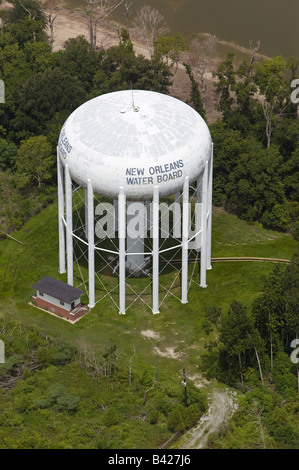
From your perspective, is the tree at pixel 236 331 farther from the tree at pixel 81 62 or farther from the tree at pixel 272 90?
the tree at pixel 81 62

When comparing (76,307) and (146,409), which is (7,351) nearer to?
(76,307)

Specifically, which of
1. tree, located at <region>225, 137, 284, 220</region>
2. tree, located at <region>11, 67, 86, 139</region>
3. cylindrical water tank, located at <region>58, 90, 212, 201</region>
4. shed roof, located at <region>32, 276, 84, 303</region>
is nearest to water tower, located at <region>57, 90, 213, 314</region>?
cylindrical water tank, located at <region>58, 90, 212, 201</region>

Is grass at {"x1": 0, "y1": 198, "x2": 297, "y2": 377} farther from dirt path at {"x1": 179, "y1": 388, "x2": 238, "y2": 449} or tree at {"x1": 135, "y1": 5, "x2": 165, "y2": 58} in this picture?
tree at {"x1": 135, "y1": 5, "x2": 165, "y2": 58}

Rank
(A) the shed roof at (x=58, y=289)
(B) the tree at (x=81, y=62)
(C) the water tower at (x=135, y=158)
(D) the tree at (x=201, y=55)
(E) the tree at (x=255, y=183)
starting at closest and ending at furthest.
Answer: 1. (C) the water tower at (x=135, y=158)
2. (A) the shed roof at (x=58, y=289)
3. (E) the tree at (x=255, y=183)
4. (B) the tree at (x=81, y=62)
5. (D) the tree at (x=201, y=55)

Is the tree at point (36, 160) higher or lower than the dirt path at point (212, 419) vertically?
higher

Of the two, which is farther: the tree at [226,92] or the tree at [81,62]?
the tree at [81,62]

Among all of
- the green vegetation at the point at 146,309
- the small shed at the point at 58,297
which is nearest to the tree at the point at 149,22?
the green vegetation at the point at 146,309

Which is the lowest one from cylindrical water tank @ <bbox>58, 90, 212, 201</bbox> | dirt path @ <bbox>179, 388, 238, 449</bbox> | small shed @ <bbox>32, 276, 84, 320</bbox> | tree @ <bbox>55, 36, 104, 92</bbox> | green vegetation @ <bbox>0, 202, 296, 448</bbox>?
dirt path @ <bbox>179, 388, 238, 449</bbox>
